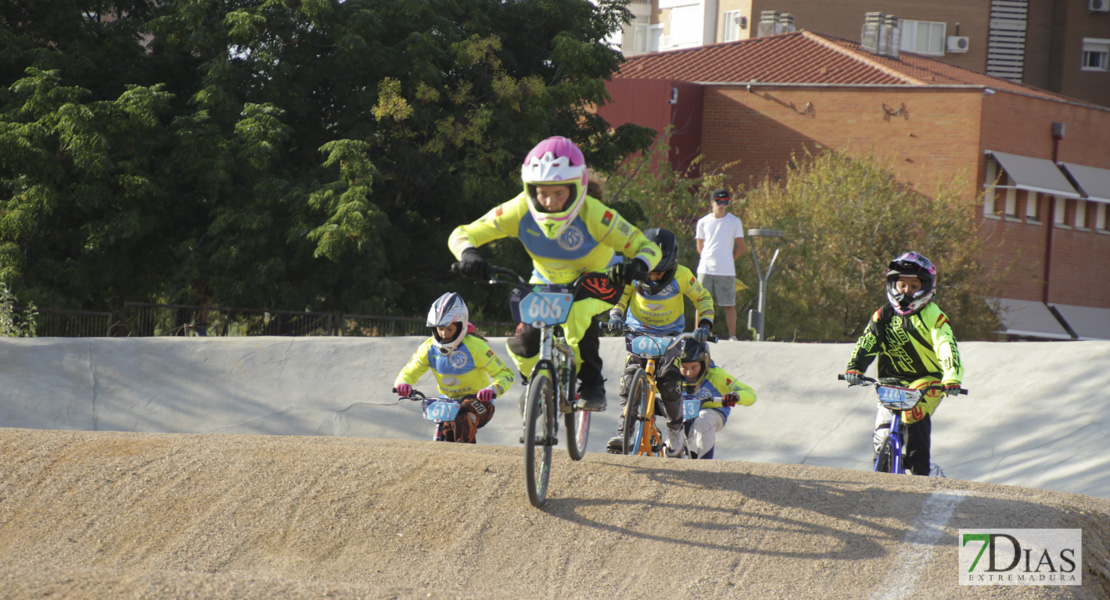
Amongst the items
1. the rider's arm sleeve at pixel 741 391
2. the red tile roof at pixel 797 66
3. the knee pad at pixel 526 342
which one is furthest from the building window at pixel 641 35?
the knee pad at pixel 526 342

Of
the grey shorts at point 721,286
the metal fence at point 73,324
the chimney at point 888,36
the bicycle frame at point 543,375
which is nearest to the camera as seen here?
the bicycle frame at point 543,375

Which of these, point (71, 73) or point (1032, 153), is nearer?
point (71, 73)

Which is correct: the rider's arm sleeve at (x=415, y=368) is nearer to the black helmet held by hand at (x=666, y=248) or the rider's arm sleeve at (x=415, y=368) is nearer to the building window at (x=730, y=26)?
the black helmet held by hand at (x=666, y=248)

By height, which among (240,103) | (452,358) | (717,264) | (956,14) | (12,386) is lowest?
(12,386)

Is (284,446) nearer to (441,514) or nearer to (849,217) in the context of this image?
(441,514)

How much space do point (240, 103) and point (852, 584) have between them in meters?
15.2

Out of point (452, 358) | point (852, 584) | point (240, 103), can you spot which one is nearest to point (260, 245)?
point (240, 103)

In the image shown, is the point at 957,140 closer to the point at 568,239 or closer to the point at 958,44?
the point at 958,44

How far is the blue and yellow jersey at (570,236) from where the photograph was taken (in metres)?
6.83

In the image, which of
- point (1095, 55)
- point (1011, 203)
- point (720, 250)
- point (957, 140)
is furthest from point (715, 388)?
point (1095, 55)

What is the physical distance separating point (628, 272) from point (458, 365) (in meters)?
3.31

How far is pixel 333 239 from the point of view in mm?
16766

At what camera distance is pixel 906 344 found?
8.27 metres

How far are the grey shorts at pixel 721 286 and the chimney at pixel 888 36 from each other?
2754 cm
